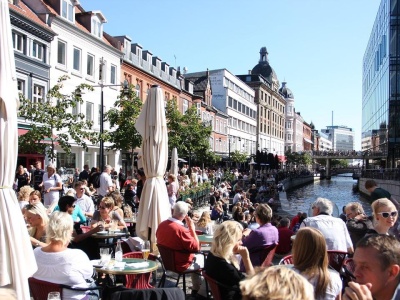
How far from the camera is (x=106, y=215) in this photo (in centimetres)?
830

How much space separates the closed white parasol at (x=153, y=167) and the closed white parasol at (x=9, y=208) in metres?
3.56

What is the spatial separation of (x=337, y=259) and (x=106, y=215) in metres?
4.25

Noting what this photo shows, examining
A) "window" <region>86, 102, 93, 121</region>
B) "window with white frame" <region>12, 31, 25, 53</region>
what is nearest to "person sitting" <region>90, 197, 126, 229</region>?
"window with white frame" <region>12, 31, 25, 53</region>

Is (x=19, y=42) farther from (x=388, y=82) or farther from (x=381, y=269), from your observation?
(x=388, y=82)

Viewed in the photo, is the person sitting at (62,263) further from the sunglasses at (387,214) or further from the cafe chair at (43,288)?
the sunglasses at (387,214)

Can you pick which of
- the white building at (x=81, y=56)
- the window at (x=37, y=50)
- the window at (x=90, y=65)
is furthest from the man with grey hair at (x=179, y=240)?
the window at (x=90, y=65)

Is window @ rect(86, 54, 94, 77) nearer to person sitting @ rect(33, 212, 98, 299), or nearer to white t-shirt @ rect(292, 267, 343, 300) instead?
person sitting @ rect(33, 212, 98, 299)

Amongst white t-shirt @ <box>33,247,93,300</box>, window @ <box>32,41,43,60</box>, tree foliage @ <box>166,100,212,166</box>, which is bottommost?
white t-shirt @ <box>33,247,93,300</box>

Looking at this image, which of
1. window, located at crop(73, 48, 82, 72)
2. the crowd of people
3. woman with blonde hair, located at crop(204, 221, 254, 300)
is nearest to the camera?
the crowd of people

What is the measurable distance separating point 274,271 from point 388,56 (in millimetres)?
43327

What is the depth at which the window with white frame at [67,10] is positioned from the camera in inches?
1094

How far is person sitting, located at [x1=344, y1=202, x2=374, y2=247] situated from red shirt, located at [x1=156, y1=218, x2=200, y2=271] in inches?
105

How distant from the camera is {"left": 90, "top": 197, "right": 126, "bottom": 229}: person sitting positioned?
8141 millimetres

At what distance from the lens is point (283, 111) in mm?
107125
